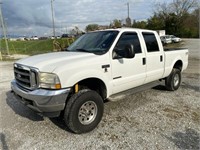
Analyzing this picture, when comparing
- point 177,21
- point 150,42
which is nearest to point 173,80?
point 150,42

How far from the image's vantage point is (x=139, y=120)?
13.8ft

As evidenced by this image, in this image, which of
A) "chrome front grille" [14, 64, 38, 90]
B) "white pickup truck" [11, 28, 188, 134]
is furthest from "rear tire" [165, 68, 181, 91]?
"chrome front grille" [14, 64, 38, 90]

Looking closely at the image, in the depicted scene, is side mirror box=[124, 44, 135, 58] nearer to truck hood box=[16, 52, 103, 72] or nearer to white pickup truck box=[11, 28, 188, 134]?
white pickup truck box=[11, 28, 188, 134]

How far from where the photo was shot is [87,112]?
3.78m

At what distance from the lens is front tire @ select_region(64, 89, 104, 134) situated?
349cm

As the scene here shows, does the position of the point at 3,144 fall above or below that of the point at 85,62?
below

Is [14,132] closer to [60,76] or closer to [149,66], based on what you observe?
[60,76]

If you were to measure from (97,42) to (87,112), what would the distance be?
158 centimetres

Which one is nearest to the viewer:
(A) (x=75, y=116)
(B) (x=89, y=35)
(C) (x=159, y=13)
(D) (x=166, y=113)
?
(A) (x=75, y=116)

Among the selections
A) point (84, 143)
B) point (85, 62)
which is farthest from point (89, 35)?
point (84, 143)

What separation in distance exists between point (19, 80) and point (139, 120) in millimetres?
2566

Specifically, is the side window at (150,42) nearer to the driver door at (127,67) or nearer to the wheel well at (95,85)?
the driver door at (127,67)

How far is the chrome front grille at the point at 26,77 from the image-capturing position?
3.41 metres

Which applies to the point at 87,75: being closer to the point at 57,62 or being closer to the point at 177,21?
the point at 57,62
